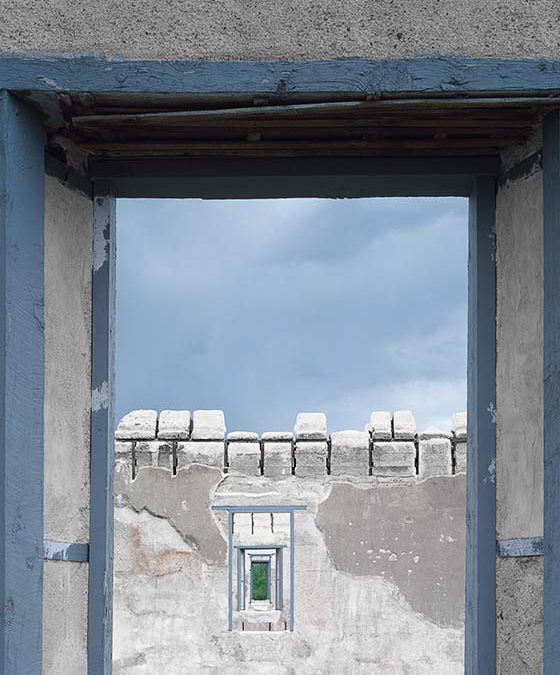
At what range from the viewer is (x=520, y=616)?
2.47m

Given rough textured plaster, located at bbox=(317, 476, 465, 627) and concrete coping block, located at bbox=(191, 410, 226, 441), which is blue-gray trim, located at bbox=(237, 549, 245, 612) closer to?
rough textured plaster, located at bbox=(317, 476, 465, 627)

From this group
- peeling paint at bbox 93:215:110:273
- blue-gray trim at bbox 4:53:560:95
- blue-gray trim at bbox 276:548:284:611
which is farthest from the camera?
blue-gray trim at bbox 276:548:284:611

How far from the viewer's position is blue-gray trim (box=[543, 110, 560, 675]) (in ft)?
7.07

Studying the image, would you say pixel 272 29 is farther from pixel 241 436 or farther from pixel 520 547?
pixel 241 436

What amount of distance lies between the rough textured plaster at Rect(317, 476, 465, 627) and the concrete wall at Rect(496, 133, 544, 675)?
6.35m

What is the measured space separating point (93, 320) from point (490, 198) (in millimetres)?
1127

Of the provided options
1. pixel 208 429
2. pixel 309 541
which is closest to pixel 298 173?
pixel 208 429

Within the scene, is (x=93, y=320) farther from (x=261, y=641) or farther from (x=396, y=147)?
(x=261, y=641)

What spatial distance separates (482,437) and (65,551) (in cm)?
112

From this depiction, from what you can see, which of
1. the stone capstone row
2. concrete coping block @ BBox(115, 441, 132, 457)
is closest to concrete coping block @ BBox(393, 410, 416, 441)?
the stone capstone row

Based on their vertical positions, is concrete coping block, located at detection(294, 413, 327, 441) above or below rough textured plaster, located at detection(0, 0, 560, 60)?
below

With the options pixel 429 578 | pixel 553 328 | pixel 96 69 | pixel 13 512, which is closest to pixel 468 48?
pixel 553 328

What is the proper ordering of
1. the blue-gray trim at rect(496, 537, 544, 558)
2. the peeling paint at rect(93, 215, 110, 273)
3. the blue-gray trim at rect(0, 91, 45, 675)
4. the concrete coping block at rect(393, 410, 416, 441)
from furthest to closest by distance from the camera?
1. the concrete coping block at rect(393, 410, 416, 441)
2. the peeling paint at rect(93, 215, 110, 273)
3. the blue-gray trim at rect(496, 537, 544, 558)
4. the blue-gray trim at rect(0, 91, 45, 675)

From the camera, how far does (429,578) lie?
884cm
